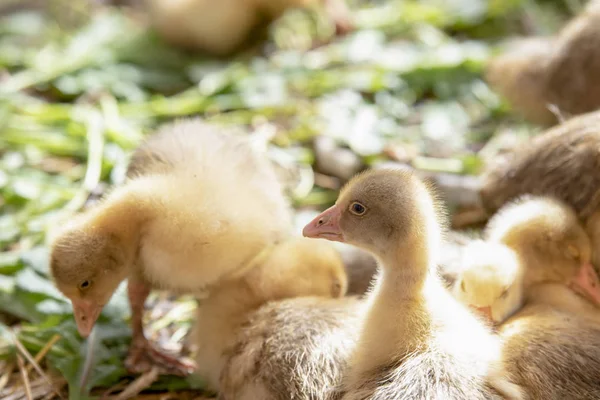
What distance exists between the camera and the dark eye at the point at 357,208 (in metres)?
1.52

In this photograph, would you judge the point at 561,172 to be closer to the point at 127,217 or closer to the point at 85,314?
the point at 127,217

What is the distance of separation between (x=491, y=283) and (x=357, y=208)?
1.15 ft

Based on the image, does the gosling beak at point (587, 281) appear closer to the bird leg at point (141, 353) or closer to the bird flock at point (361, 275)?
the bird flock at point (361, 275)

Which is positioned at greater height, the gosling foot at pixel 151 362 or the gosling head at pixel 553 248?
the gosling head at pixel 553 248

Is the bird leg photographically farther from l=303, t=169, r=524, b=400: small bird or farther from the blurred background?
l=303, t=169, r=524, b=400: small bird

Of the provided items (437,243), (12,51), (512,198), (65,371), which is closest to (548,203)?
(512,198)

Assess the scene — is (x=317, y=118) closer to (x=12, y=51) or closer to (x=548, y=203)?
(x=548, y=203)

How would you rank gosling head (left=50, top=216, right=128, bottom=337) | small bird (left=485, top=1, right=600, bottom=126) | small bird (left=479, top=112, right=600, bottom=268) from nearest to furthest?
gosling head (left=50, top=216, right=128, bottom=337), small bird (left=479, top=112, right=600, bottom=268), small bird (left=485, top=1, right=600, bottom=126)

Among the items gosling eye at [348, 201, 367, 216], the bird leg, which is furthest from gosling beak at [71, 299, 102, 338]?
gosling eye at [348, 201, 367, 216]

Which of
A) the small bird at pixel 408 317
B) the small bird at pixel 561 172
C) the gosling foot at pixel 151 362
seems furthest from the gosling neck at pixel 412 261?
the gosling foot at pixel 151 362

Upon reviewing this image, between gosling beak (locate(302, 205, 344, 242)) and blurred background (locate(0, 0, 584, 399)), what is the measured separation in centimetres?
56

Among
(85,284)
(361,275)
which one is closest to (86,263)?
(85,284)

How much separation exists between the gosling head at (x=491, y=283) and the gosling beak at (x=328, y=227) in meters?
0.31

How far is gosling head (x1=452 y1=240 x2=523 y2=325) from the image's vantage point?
1.61 m
